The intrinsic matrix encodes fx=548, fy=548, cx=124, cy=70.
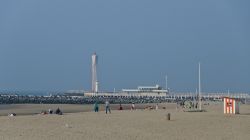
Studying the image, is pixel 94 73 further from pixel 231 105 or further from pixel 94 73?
pixel 231 105

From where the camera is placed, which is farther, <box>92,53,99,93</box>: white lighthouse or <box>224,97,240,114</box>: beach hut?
<box>92,53,99,93</box>: white lighthouse

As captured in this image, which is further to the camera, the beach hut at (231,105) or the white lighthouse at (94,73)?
the white lighthouse at (94,73)

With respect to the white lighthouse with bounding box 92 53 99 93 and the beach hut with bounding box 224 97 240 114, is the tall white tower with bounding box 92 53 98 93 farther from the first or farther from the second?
the beach hut with bounding box 224 97 240 114

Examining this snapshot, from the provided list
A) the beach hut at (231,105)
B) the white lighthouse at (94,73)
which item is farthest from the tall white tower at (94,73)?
the beach hut at (231,105)

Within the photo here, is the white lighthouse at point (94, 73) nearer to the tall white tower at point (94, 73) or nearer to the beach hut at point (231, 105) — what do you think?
the tall white tower at point (94, 73)

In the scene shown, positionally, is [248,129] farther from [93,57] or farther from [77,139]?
[93,57]

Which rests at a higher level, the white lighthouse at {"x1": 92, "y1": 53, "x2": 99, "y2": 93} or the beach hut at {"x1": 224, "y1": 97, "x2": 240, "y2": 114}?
the white lighthouse at {"x1": 92, "y1": 53, "x2": 99, "y2": 93}

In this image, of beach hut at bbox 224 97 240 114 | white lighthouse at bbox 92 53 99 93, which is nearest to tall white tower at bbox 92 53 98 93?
white lighthouse at bbox 92 53 99 93

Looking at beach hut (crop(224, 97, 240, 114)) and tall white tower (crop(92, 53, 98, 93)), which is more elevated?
tall white tower (crop(92, 53, 98, 93))

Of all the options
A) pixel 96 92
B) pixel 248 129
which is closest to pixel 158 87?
pixel 96 92

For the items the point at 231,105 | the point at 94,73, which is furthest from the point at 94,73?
the point at 231,105

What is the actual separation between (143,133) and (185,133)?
4.58 ft

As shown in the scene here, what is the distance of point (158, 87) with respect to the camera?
126 meters

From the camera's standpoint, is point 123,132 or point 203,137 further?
point 123,132
